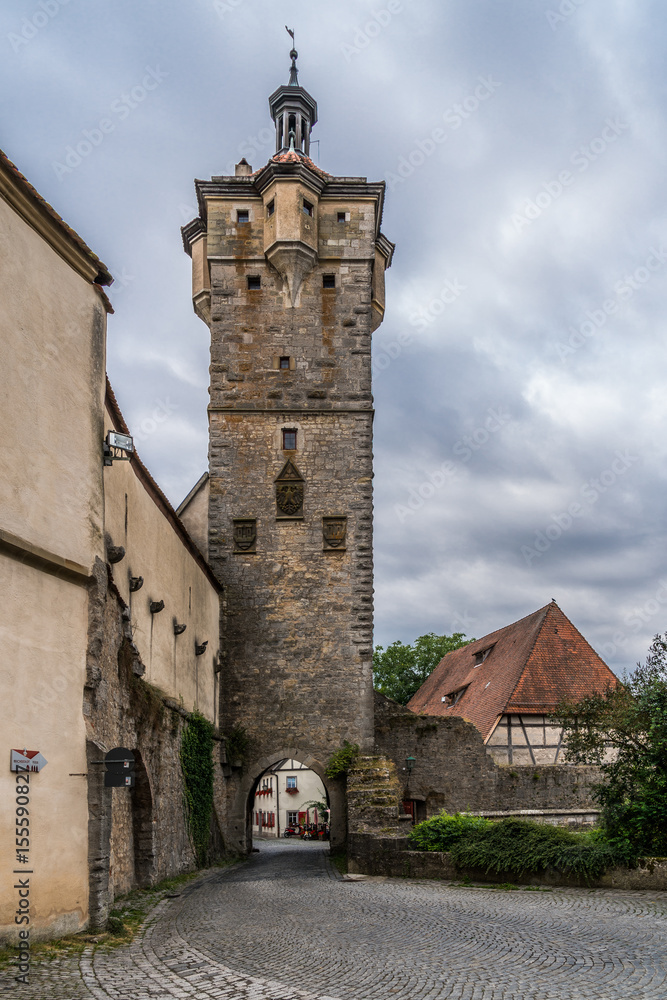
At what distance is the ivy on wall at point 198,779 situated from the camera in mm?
14547

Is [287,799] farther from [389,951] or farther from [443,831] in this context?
[389,951]

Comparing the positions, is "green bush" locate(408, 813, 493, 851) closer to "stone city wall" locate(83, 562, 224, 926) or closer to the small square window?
"stone city wall" locate(83, 562, 224, 926)

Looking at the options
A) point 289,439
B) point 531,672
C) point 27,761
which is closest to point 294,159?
point 289,439

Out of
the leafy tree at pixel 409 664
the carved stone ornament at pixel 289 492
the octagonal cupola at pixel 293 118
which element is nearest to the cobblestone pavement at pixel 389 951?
the carved stone ornament at pixel 289 492

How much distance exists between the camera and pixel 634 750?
11.4 m

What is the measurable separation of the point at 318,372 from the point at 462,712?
34.3ft

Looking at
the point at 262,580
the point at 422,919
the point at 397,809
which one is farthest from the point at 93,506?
the point at 262,580

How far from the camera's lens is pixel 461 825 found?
12.3 metres

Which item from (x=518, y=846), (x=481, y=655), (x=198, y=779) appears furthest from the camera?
(x=481, y=655)

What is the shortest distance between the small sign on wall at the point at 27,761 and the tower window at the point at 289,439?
42.4 feet

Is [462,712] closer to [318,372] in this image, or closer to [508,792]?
[508,792]

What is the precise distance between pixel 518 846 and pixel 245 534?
9.93 metres

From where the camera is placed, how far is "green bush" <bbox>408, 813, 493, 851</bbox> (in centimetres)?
1230

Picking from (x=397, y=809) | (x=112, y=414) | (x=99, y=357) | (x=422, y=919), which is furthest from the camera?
(x=397, y=809)
